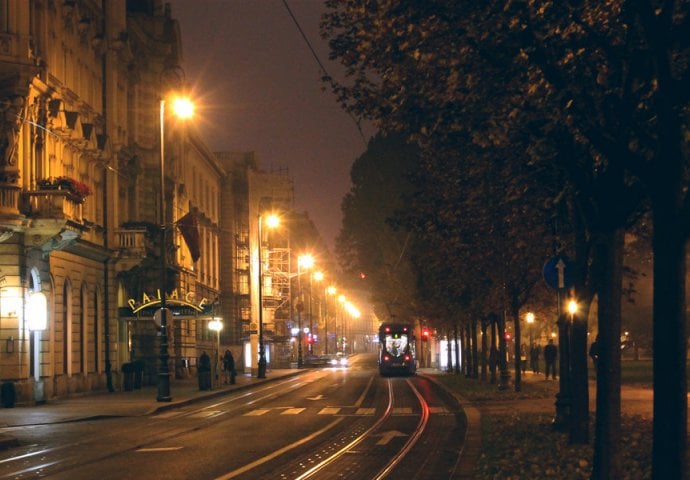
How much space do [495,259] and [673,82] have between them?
1039 inches

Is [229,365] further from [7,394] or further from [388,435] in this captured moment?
[388,435]

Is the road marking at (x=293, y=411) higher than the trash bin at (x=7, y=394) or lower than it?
lower

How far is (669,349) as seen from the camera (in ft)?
33.6

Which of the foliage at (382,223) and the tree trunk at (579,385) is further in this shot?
the foliage at (382,223)

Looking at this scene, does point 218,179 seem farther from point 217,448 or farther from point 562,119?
point 562,119

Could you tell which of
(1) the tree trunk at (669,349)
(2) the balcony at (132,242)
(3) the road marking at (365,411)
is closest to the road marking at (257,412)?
(3) the road marking at (365,411)

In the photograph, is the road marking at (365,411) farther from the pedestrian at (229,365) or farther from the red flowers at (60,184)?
the pedestrian at (229,365)

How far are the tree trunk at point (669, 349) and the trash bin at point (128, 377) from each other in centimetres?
4042

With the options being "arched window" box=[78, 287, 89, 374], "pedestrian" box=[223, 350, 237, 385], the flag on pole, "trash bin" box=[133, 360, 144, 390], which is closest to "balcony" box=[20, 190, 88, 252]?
"arched window" box=[78, 287, 89, 374]

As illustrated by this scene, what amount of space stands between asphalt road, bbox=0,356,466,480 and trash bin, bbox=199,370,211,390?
10.1 meters

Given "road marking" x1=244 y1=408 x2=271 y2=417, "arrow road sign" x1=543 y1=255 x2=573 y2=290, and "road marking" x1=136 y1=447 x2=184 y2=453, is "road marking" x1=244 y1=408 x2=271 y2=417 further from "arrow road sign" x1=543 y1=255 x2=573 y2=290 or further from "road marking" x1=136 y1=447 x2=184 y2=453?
"arrow road sign" x1=543 y1=255 x2=573 y2=290

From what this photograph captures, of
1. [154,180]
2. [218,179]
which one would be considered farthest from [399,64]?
[218,179]

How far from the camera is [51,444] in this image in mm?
23062

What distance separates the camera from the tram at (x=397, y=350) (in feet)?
235
